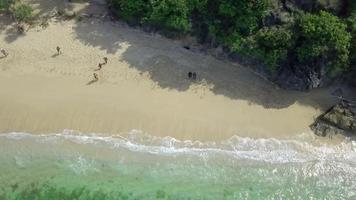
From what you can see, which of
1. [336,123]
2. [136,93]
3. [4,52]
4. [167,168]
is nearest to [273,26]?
[336,123]

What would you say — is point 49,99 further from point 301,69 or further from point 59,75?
point 301,69

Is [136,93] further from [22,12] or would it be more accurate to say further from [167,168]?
[22,12]

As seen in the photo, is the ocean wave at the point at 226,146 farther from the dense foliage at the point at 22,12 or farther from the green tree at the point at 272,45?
the dense foliage at the point at 22,12

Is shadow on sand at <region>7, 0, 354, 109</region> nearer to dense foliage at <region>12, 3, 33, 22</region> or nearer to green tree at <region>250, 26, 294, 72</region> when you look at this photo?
dense foliage at <region>12, 3, 33, 22</region>

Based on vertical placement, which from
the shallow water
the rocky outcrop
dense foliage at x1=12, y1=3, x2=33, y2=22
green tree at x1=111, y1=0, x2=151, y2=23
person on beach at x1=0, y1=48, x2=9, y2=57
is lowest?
the shallow water

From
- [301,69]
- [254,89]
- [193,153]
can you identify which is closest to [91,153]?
[193,153]

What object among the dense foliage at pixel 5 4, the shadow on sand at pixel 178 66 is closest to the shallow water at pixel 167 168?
the shadow on sand at pixel 178 66

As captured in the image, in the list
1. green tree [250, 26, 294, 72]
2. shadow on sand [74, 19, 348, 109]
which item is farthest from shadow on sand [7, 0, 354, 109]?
green tree [250, 26, 294, 72]
